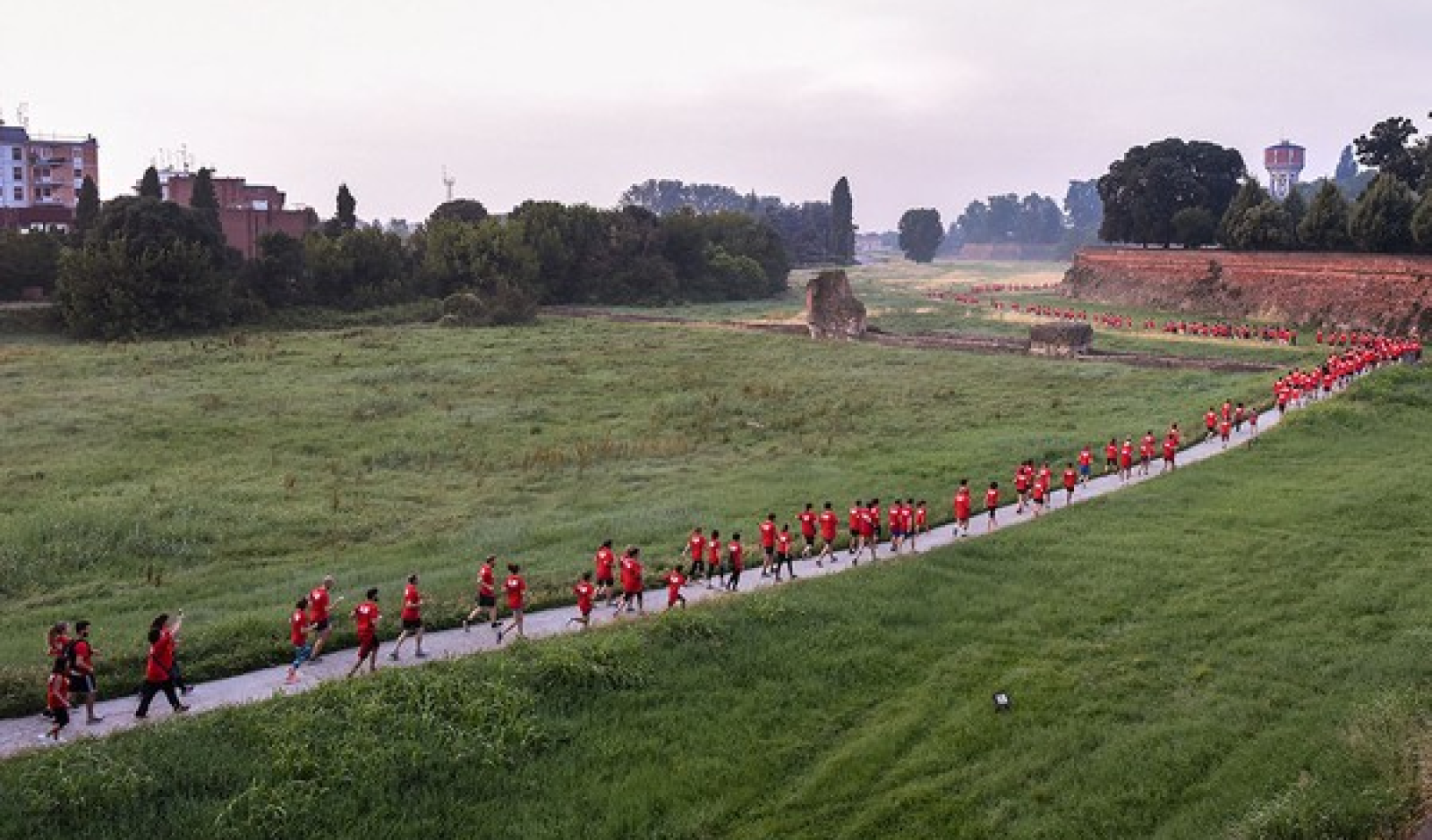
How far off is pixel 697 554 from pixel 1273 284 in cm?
4886

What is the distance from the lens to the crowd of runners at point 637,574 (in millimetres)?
11828

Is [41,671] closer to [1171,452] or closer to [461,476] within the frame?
[461,476]

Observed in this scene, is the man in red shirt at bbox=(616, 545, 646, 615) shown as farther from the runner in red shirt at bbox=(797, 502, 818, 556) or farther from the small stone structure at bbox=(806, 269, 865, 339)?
the small stone structure at bbox=(806, 269, 865, 339)

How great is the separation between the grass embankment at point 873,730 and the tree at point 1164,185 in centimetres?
6090

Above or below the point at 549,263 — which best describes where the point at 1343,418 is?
below

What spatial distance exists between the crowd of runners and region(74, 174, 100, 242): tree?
56.7m

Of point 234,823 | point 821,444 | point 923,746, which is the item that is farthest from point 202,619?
point 821,444

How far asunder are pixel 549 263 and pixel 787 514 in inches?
2221

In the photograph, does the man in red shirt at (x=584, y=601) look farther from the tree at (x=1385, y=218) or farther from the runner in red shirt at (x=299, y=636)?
the tree at (x=1385, y=218)

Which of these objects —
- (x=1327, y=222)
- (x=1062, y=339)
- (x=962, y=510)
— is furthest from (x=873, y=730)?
(x=1327, y=222)

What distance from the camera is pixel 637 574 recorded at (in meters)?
15.4

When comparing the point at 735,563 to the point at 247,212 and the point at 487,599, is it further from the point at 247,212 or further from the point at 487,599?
the point at 247,212

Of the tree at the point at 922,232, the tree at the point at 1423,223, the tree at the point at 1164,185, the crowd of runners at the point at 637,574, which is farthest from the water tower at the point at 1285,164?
the crowd of runners at the point at 637,574

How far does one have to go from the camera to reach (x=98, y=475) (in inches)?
983
